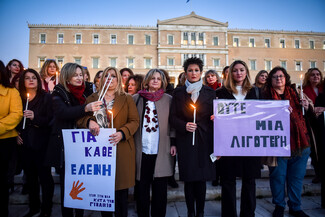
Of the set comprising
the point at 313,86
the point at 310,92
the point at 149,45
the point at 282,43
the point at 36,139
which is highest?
the point at 282,43

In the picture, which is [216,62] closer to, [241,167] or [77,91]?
[241,167]

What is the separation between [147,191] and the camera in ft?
7.42

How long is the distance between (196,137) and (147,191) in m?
0.91

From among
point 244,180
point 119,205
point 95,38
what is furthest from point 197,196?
point 95,38

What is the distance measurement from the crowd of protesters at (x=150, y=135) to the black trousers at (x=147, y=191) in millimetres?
12

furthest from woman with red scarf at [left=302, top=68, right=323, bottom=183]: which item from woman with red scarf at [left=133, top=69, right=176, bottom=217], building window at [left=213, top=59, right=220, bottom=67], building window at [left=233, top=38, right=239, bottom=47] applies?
building window at [left=233, top=38, right=239, bottom=47]

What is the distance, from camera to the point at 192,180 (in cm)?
215

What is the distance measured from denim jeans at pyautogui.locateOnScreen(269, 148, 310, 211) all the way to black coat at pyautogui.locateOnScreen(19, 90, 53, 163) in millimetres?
3091

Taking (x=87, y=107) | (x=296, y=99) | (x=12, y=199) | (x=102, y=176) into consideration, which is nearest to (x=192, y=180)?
(x=102, y=176)

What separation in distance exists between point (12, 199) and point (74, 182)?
1.85m

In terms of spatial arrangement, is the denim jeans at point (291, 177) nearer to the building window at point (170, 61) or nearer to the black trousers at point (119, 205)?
the black trousers at point (119, 205)

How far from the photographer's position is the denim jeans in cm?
239

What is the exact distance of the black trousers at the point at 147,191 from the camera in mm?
2223

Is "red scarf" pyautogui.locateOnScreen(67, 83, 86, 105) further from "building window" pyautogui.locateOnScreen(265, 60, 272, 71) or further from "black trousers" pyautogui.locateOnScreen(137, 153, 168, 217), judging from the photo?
"building window" pyautogui.locateOnScreen(265, 60, 272, 71)
